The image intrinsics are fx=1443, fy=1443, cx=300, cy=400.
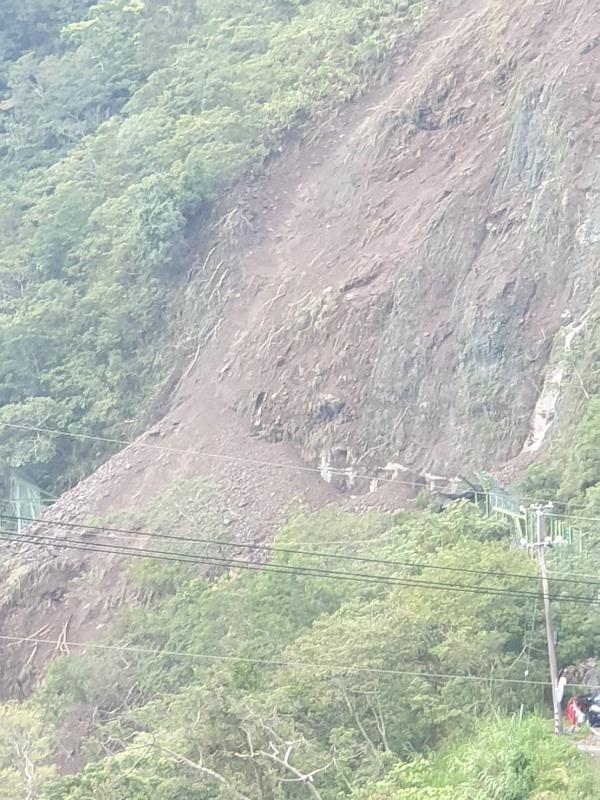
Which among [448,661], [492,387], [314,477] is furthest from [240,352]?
[448,661]

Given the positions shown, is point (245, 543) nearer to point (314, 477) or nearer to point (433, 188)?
point (314, 477)

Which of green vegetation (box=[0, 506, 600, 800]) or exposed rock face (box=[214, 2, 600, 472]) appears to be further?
exposed rock face (box=[214, 2, 600, 472])

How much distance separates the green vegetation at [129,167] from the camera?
127ft

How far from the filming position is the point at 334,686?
71.8 feet

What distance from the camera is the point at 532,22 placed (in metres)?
36.4

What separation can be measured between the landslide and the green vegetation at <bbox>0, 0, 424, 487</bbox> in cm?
172

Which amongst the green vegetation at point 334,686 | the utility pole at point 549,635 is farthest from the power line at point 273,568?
the utility pole at point 549,635

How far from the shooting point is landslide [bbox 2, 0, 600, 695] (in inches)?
1216

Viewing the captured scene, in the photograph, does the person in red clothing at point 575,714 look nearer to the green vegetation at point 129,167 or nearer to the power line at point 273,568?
the power line at point 273,568

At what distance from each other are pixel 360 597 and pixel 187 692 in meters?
4.29

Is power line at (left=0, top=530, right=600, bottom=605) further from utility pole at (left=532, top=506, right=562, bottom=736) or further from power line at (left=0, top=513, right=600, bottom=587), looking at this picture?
utility pole at (left=532, top=506, right=562, bottom=736)

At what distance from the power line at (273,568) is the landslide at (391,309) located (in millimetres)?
405

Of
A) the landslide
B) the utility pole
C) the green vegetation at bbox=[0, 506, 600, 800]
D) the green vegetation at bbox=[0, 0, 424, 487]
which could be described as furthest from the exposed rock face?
the utility pole

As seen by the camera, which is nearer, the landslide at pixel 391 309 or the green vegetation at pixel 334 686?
the green vegetation at pixel 334 686
